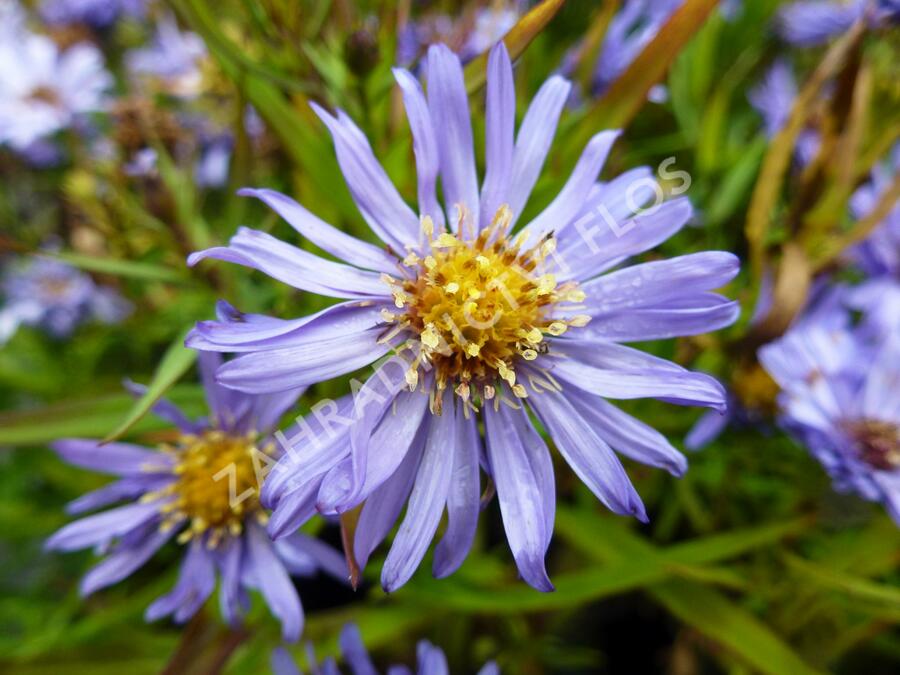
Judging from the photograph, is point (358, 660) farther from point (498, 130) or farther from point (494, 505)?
point (498, 130)

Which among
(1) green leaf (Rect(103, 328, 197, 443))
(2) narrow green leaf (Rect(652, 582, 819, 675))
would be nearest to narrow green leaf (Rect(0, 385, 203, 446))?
(1) green leaf (Rect(103, 328, 197, 443))

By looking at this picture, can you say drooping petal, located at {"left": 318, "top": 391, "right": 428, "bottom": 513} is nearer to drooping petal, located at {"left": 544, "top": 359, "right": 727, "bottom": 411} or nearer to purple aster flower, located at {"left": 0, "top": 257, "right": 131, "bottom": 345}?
drooping petal, located at {"left": 544, "top": 359, "right": 727, "bottom": 411}

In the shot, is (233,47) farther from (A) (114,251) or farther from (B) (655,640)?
(B) (655,640)

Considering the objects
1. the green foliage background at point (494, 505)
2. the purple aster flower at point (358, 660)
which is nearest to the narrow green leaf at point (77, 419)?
the green foliage background at point (494, 505)

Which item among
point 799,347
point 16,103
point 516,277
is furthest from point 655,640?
point 16,103

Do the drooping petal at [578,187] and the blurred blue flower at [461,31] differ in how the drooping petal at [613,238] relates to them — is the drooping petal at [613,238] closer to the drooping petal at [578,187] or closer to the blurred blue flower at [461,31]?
the drooping petal at [578,187]

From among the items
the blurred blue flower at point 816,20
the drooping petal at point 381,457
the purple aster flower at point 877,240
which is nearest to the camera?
the drooping petal at point 381,457

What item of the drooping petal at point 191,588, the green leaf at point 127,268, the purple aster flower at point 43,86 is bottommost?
the drooping petal at point 191,588
